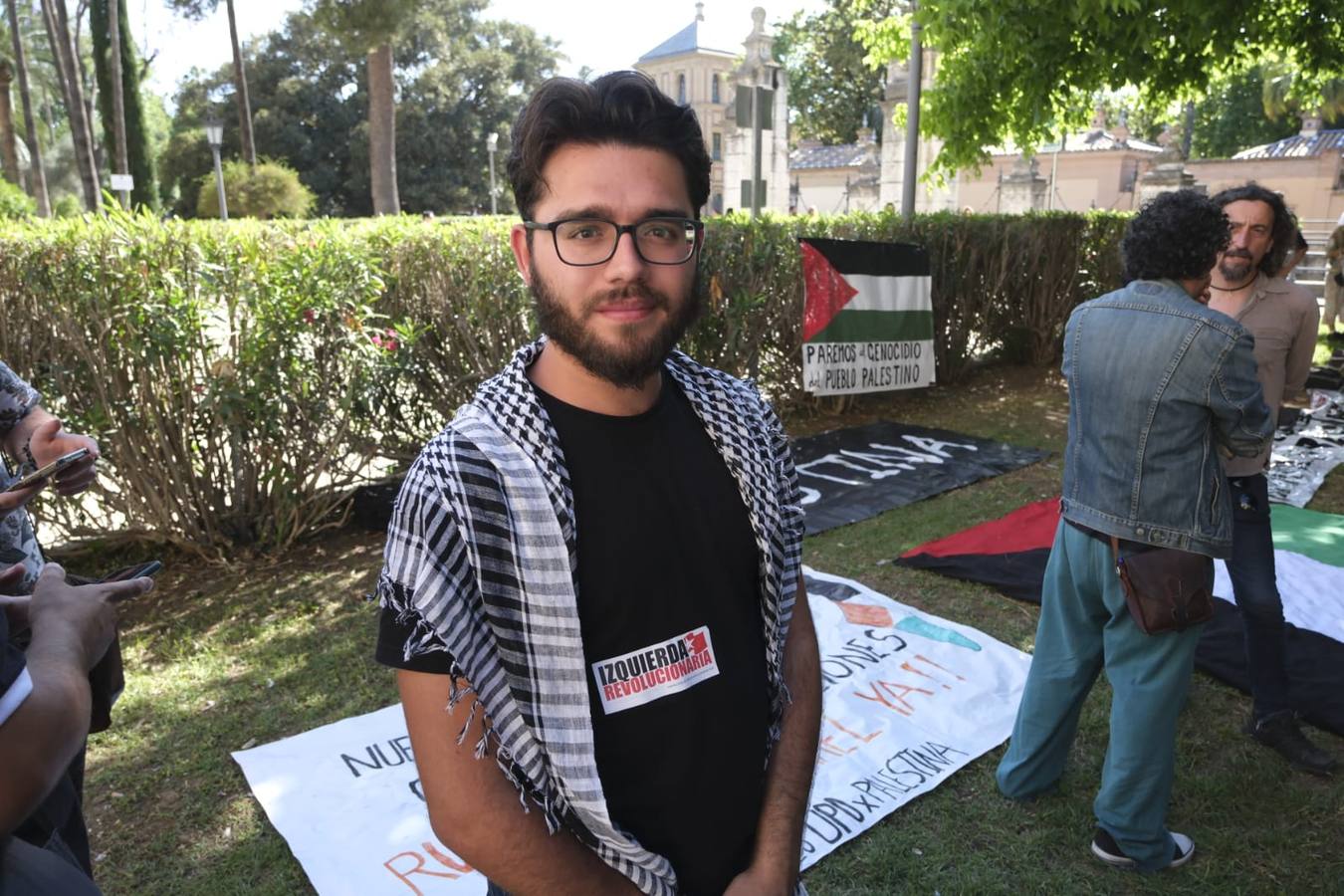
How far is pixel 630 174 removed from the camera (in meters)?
1.27

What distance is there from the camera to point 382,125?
62.8ft

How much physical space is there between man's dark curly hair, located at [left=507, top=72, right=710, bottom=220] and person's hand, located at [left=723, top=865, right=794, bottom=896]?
1.04 metres

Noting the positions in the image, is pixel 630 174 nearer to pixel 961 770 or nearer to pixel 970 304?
pixel 961 770

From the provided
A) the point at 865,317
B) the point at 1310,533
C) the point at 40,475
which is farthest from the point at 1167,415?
the point at 865,317

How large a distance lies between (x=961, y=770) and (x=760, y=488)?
89.0 inches

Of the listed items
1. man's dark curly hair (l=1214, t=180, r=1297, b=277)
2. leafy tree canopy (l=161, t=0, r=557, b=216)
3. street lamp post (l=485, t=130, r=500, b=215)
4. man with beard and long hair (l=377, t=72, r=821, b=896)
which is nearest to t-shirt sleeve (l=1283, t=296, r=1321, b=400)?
man's dark curly hair (l=1214, t=180, r=1297, b=277)

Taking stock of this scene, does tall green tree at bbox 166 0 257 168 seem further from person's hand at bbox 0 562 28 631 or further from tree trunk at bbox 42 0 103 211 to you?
person's hand at bbox 0 562 28 631

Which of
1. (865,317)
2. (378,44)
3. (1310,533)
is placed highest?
(378,44)

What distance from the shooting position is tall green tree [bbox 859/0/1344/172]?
7.11 m

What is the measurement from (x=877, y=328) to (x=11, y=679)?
7600mm

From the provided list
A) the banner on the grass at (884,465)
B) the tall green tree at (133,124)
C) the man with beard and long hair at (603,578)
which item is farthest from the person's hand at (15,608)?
the tall green tree at (133,124)

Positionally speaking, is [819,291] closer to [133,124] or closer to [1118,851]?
[1118,851]

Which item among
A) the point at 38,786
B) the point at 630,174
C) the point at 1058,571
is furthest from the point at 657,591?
the point at 1058,571

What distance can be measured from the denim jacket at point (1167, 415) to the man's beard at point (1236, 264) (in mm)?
1180
